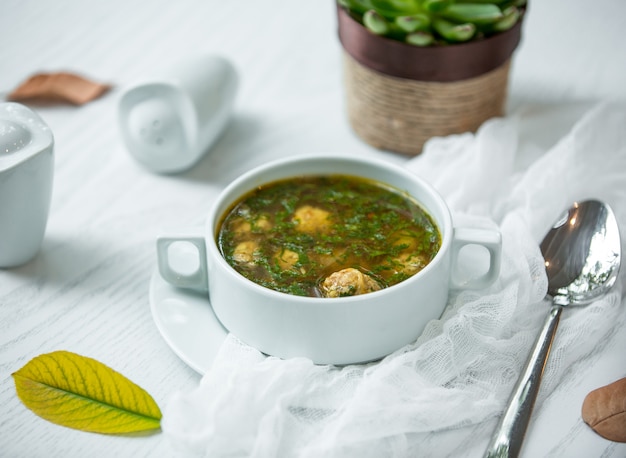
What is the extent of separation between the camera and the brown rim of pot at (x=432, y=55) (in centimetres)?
159

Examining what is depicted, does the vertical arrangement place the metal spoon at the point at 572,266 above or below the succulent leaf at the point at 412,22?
below

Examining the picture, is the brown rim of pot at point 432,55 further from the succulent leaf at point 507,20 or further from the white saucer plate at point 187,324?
the white saucer plate at point 187,324

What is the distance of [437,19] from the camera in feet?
5.25

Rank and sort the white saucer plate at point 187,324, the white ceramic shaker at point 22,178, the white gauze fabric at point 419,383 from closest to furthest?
1. the white gauze fabric at point 419,383
2. the white saucer plate at point 187,324
3. the white ceramic shaker at point 22,178

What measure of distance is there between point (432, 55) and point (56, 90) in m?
0.96

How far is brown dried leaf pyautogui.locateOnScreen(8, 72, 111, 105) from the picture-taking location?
1970mm

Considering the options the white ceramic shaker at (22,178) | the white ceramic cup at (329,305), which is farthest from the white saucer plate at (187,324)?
the white ceramic shaker at (22,178)

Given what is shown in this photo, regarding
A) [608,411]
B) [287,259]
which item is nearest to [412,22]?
[287,259]

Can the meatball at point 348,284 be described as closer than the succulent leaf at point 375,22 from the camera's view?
Yes

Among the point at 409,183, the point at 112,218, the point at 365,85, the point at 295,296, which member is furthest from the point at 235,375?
the point at 365,85

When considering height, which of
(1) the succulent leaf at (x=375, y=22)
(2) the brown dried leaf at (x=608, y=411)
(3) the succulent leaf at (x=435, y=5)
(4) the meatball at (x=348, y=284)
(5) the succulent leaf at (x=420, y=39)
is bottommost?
(2) the brown dried leaf at (x=608, y=411)

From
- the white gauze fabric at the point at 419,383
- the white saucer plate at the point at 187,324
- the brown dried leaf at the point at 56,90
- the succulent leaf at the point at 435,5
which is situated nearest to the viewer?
the white gauze fabric at the point at 419,383

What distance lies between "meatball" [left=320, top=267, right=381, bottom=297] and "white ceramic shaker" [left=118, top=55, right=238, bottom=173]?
640 mm

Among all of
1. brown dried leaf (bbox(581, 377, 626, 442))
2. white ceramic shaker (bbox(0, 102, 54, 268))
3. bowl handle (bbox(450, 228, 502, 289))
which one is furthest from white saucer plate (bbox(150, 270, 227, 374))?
brown dried leaf (bbox(581, 377, 626, 442))
